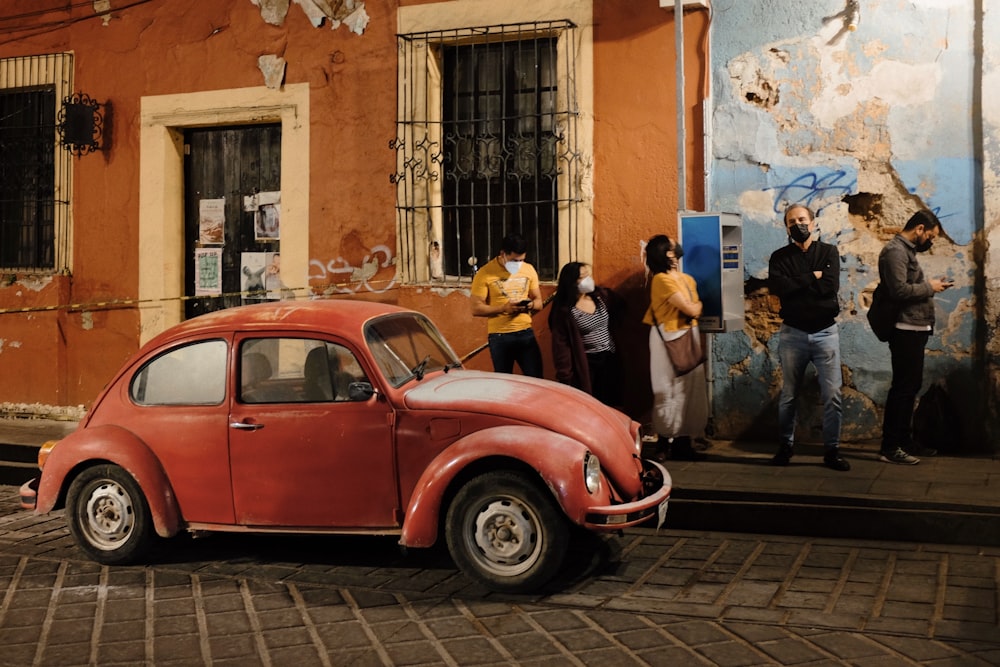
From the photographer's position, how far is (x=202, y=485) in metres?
6.04

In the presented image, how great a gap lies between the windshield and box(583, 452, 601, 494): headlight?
1.14 m

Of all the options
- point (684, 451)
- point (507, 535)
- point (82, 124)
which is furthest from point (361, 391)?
point (82, 124)

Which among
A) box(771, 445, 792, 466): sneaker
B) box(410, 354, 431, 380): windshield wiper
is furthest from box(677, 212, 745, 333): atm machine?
box(410, 354, 431, 380): windshield wiper

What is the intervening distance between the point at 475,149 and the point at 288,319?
405 cm

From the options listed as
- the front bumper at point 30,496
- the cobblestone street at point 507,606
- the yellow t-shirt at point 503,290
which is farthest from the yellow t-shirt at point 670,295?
the front bumper at point 30,496

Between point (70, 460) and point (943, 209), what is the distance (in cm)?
633

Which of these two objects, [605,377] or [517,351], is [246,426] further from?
[605,377]

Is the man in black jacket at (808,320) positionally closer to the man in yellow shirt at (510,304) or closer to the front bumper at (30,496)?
the man in yellow shirt at (510,304)

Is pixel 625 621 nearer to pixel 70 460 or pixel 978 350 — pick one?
pixel 70 460

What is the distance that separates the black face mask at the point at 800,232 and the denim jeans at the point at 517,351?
6.81 feet

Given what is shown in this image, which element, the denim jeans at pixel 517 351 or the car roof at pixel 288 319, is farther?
the denim jeans at pixel 517 351

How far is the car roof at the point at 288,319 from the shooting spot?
237 inches

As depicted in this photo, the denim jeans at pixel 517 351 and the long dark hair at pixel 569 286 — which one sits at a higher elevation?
the long dark hair at pixel 569 286

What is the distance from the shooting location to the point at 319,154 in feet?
33.0
